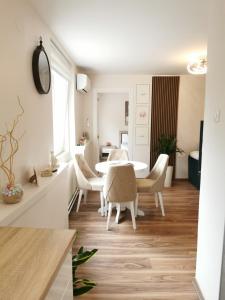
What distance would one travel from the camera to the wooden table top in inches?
26.8

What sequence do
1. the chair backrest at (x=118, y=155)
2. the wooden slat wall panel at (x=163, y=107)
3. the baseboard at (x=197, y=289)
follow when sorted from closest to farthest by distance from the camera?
the baseboard at (x=197, y=289) → the chair backrest at (x=118, y=155) → the wooden slat wall panel at (x=163, y=107)

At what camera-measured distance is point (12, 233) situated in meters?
1.03

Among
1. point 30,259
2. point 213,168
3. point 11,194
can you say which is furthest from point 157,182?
point 30,259

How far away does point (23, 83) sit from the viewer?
1.85m

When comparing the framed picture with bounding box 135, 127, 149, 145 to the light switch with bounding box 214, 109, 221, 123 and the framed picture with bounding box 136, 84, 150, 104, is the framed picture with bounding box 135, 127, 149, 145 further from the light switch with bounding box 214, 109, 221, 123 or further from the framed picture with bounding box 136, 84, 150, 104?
the light switch with bounding box 214, 109, 221, 123

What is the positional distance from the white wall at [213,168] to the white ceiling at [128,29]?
54cm

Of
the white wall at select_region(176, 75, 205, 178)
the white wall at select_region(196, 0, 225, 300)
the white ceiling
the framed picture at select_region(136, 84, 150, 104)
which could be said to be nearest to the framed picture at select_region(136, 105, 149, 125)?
the framed picture at select_region(136, 84, 150, 104)

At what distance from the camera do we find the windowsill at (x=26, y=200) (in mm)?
1239

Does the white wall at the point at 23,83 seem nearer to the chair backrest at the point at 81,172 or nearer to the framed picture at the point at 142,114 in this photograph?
the chair backrest at the point at 81,172

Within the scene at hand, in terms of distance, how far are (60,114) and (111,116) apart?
3.77m

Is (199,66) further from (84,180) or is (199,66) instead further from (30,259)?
(30,259)

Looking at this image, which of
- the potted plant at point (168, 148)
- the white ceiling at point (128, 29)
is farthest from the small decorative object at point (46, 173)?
the potted plant at point (168, 148)

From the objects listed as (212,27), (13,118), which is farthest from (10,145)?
(212,27)

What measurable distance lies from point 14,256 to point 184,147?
15.6ft
